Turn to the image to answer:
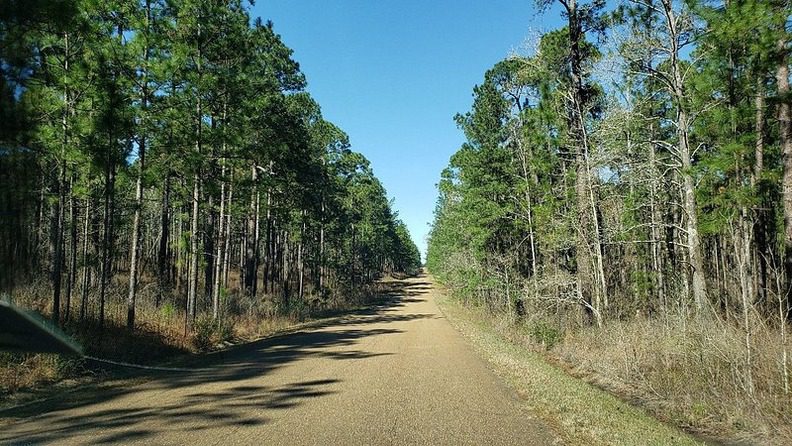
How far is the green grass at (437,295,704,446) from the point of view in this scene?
5957 millimetres

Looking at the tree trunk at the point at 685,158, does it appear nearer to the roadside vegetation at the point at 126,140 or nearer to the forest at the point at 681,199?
the forest at the point at 681,199

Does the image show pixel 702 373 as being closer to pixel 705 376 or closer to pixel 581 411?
pixel 705 376

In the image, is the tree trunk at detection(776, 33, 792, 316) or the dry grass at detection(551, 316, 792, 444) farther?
the tree trunk at detection(776, 33, 792, 316)

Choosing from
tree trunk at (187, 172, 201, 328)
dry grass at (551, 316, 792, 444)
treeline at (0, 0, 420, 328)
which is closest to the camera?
treeline at (0, 0, 420, 328)

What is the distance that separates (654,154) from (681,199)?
2.00 m

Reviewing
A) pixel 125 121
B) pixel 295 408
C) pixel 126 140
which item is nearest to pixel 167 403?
pixel 295 408

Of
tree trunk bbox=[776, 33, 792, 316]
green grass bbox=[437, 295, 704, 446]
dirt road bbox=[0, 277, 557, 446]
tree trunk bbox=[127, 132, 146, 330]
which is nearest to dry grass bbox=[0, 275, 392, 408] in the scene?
tree trunk bbox=[127, 132, 146, 330]

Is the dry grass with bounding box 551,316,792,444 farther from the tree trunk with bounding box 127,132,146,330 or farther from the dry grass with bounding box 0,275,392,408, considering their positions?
the tree trunk with bounding box 127,132,146,330

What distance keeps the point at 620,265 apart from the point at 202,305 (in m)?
16.6

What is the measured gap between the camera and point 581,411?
7164mm

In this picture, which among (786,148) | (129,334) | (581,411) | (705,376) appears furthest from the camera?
(129,334)

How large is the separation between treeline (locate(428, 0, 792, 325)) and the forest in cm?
7

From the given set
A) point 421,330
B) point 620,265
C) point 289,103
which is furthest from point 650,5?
point 289,103

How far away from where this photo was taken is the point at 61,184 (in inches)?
445
